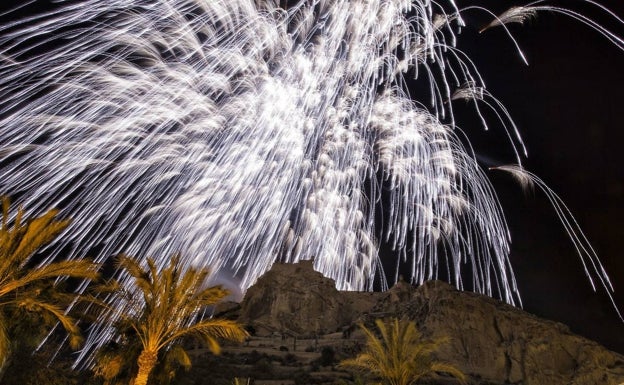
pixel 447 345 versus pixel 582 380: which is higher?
pixel 582 380

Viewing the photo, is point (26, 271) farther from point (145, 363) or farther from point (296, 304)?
point (296, 304)

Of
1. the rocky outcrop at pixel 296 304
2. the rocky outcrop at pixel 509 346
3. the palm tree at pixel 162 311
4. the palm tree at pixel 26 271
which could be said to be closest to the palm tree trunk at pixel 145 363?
the palm tree at pixel 162 311

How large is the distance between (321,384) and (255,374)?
604 cm

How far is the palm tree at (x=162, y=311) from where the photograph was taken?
55.8 feet

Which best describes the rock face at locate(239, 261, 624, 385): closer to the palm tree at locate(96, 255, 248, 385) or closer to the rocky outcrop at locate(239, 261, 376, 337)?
the rocky outcrop at locate(239, 261, 376, 337)

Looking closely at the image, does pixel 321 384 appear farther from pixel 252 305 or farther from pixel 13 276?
pixel 252 305

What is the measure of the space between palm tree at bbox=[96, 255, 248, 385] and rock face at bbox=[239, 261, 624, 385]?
28599mm

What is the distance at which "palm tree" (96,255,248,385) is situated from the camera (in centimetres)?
1702

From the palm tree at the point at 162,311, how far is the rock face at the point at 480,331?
93.8 feet

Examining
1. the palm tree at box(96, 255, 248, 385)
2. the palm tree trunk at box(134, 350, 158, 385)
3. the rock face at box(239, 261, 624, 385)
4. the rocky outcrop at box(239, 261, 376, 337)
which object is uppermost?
the palm tree at box(96, 255, 248, 385)

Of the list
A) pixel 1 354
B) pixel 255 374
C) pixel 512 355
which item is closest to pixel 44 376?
pixel 1 354

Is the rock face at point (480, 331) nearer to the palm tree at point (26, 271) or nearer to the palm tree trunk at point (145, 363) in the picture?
the palm tree trunk at point (145, 363)

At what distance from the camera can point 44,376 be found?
22.1 meters

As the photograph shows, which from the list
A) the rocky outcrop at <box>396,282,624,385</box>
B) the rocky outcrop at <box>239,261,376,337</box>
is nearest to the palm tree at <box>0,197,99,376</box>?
the rocky outcrop at <box>396,282,624,385</box>
